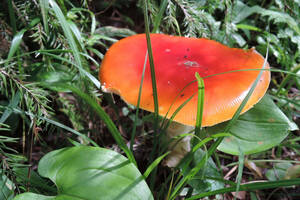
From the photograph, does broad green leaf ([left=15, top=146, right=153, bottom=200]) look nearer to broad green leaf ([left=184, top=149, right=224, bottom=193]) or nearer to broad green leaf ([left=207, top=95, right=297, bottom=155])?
broad green leaf ([left=184, top=149, right=224, bottom=193])

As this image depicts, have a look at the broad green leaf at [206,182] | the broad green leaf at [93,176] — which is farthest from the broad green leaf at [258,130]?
the broad green leaf at [93,176]

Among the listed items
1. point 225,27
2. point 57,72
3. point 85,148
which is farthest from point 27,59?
point 225,27

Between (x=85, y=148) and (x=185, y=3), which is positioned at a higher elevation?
(x=185, y=3)

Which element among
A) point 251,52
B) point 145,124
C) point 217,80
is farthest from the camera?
point 145,124

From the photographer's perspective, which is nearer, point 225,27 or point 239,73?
point 239,73

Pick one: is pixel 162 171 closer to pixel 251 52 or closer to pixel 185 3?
pixel 251 52

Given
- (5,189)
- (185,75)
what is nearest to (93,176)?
(5,189)

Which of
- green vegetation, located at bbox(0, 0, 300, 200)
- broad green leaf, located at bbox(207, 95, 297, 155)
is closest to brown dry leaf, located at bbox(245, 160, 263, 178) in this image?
green vegetation, located at bbox(0, 0, 300, 200)

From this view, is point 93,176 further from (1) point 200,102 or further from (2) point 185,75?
(2) point 185,75
